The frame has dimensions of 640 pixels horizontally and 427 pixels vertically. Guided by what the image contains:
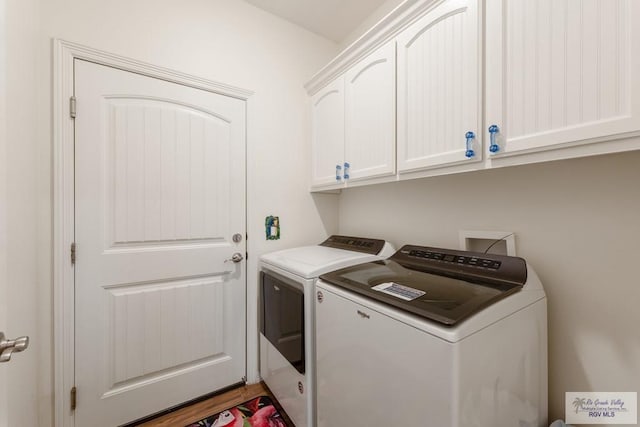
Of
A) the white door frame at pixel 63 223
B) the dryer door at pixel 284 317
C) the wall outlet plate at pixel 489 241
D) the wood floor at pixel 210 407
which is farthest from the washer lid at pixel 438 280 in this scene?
the white door frame at pixel 63 223

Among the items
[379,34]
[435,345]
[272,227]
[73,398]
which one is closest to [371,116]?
[379,34]

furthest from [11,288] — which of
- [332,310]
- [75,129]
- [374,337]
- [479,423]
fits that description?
[479,423]

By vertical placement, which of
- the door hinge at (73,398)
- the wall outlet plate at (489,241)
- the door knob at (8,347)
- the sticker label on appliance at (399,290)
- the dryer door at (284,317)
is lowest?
the door hinge at (73,398)

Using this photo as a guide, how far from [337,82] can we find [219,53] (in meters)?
0.83

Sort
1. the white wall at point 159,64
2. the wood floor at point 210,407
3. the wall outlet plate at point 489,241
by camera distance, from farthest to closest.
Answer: the wood floor at point 210,407 → the wall outlet plate at point 489,241 → the white wall at point 159,64

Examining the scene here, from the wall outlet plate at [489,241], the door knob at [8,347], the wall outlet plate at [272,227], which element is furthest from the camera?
the wall outlet plate at [272,227]

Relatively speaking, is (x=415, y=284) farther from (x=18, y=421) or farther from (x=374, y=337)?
(x=18, y=421)

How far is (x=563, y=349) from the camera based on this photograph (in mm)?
1062

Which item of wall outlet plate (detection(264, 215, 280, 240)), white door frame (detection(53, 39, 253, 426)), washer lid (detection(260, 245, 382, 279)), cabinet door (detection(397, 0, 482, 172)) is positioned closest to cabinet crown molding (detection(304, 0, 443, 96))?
cabinet door (detection(397, 0, 482, 172))

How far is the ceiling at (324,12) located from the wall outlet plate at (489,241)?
1.74 meters

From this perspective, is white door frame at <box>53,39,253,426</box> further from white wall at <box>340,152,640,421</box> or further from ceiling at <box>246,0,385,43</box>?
white wall at <box>340,152,640,421</box>

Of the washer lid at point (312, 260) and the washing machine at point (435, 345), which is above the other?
the washer lid at point (312, 260)

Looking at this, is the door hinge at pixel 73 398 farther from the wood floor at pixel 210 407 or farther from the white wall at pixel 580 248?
the white wall at pixel 580 248

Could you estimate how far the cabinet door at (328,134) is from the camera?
5.73ft
